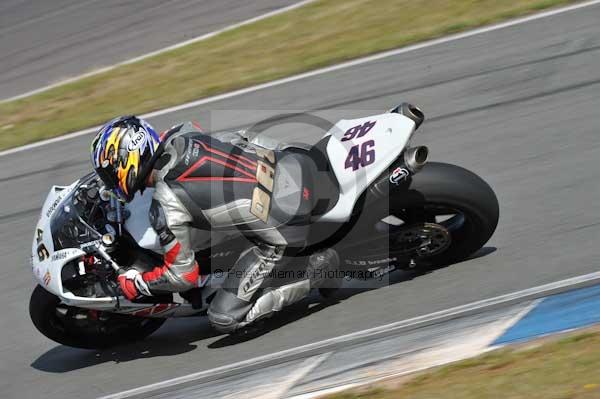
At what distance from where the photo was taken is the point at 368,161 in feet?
17.7

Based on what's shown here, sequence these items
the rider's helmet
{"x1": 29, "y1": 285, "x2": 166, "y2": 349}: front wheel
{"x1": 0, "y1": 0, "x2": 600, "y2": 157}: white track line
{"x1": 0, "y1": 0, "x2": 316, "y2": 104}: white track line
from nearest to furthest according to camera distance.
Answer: the rider's helmet < {"x1": 29, "y1": 285, "x2": 166, "y2": 349}: front wheel < {"x1": 0, "y1": 0, "x2": 600, "y2": 157}: white track line < {"x1": 0, "y1": 0, "x2": 316, "y2": 104}: white track line

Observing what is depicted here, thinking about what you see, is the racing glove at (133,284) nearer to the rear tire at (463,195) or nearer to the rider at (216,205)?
the rider at (216,205)

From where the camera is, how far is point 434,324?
5.14 meters

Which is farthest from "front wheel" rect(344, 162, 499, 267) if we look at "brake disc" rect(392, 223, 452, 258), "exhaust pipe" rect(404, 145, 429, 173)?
"exhaust pipe" rect(404, 145, 429, 173)

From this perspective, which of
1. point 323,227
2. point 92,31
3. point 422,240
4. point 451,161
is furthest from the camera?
point 92,31

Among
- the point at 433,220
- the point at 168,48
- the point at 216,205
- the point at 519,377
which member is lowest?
the point at 519,377

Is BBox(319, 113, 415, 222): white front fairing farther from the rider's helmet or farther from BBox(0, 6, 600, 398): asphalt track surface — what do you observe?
the rider's helmet

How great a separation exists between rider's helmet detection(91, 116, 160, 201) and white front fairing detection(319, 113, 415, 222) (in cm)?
115

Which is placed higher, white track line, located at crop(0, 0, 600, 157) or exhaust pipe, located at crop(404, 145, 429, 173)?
white track line, located at crop(0, 0, 600, 157)

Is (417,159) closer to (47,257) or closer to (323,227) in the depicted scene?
(323,227)

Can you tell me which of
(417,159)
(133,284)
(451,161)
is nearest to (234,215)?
(133,284)

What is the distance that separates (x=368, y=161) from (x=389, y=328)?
3.34 ft

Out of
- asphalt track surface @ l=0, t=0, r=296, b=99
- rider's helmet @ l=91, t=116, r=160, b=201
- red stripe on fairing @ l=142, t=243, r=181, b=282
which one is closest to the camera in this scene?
rider's helmet @ l=91, t=116, r=160, b=201

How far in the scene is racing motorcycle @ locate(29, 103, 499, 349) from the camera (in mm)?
5371
